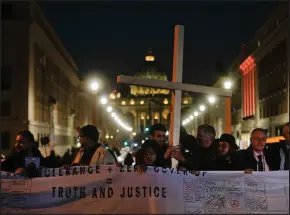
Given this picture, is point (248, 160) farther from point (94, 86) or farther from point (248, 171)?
point (94, 86)

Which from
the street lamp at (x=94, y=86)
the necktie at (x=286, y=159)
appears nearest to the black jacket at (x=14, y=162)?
the necktie at (x=286, y=159)

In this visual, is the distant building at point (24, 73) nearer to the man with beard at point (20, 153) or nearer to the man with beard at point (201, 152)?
the man with beard at point (20, 153)

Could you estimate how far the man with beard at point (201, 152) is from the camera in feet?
22.1

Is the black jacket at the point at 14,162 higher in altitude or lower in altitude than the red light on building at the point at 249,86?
lower

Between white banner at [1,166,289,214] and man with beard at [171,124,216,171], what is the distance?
0.52m

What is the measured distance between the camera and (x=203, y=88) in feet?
24.4

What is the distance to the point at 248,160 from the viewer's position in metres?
6.82

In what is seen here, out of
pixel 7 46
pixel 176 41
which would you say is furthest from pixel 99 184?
pixel 7 46

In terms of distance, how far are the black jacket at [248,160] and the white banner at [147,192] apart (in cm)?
48

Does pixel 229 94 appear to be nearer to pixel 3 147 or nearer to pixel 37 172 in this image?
pixel 37 172

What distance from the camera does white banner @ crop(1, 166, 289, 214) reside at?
596 centimetres

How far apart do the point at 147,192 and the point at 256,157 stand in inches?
64.1
